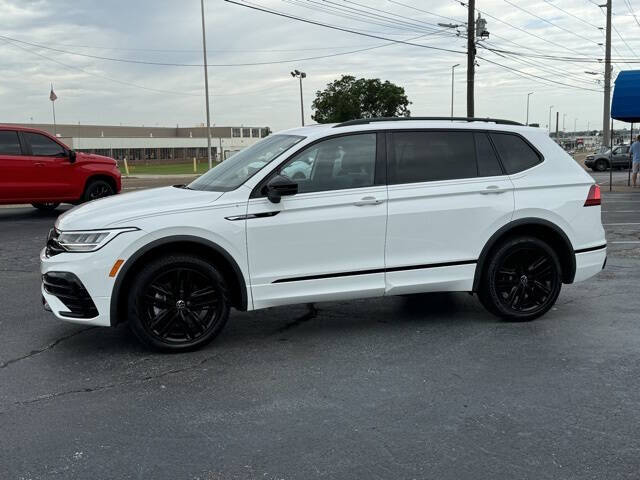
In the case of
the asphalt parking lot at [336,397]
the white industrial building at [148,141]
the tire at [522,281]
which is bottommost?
the asphalt parking lot at [336,397]

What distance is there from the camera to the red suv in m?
13.1

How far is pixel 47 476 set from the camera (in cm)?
319

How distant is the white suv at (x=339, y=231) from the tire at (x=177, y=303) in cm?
1

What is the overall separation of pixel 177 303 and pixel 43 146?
1011cm

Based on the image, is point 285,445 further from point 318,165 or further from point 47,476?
point 318,165

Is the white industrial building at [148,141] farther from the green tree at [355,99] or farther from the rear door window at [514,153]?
the rear door window at [514,153]

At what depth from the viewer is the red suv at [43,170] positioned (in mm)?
13055

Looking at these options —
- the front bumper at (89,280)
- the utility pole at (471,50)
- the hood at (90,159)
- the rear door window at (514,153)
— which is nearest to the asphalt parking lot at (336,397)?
the front bumper at (89,280)

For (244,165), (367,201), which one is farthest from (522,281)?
(244,165)

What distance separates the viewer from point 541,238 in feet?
19.5

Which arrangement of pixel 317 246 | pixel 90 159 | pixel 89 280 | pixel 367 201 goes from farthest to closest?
pixel 90 159 < pixel 367 201 < pixel 317 246 < pixel 89 280

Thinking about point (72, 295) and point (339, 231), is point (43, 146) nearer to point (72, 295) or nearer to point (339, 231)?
point (72, 295)

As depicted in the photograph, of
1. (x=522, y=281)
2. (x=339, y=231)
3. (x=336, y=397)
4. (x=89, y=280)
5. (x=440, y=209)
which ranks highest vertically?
(x=440, y=209)

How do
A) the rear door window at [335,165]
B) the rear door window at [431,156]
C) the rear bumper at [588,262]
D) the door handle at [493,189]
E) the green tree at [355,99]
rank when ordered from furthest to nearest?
the green tree at [355,99]
the rear bumper at [588,262]
the door handle at [493,189]
the rear door window at [431,156]
the rear door window at [335,165]
